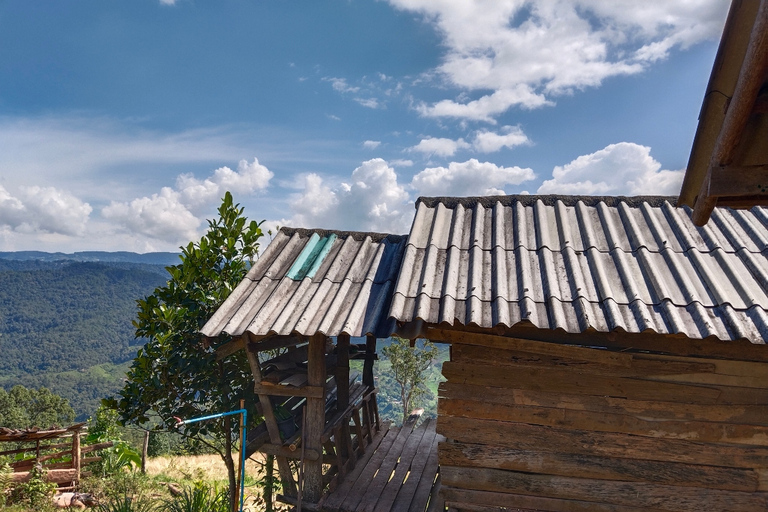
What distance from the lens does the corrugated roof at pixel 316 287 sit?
4562 mm

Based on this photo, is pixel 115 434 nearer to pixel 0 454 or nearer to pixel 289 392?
pixel 0 454

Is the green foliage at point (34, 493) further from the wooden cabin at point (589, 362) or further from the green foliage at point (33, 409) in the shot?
the green foliage at point (33, 409)

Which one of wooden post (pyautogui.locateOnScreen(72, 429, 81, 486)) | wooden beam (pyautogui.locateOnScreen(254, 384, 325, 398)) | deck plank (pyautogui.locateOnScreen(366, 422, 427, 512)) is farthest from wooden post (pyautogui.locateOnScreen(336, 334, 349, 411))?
wooden post (pyautogui.locateOnScreen(72, 429, 81, 486))

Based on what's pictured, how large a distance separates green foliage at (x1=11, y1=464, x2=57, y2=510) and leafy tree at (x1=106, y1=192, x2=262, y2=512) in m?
5.68

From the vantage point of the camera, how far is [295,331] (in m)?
4.42

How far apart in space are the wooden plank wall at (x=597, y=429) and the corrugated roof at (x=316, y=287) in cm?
116

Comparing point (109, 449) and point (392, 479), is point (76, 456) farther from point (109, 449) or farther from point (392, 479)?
point (392, 479)

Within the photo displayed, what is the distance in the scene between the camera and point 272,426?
17.7 ft

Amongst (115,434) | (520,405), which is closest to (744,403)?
(520,405)

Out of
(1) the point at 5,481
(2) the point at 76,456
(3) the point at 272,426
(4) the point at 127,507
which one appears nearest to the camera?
(4) the point at 127,507

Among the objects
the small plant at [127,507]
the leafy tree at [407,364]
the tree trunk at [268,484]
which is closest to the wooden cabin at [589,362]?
the small plant at [127,507]

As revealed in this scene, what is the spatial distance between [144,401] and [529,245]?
5655 millimetres

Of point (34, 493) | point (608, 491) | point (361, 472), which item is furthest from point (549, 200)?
point (34, 493)

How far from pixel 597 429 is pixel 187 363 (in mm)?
5119
